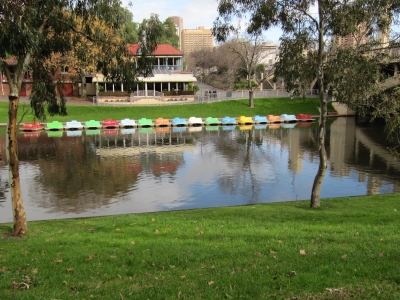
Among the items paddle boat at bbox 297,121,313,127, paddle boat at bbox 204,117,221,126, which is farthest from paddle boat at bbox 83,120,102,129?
paddle boat at bbox 297,121,313,127

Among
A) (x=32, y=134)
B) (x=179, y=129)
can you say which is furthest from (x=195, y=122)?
(x=32, y=134)

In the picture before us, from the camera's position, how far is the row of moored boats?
127ft

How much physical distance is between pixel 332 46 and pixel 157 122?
31.5 m

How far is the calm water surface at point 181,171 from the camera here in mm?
14688

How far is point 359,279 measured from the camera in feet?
17.7

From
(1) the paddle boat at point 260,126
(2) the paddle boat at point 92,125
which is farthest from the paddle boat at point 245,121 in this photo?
(2) the paddle boat at point 92,125

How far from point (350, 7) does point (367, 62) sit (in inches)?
64.1

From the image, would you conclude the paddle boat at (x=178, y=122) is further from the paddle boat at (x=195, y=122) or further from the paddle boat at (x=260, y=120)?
the paddle boat at (x=260, y=120)

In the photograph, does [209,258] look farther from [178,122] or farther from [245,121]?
[245,121]

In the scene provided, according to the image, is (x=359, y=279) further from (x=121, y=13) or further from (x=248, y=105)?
(x=248, y=105)

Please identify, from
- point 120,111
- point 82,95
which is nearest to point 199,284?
point 120,111

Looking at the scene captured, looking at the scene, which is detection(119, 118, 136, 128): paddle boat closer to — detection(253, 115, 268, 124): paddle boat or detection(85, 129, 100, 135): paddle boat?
detection(85, 129, 100, 135): paddle boat

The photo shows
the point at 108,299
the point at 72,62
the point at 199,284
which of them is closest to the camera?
the point at 108,299

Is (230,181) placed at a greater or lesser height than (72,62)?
lesser
